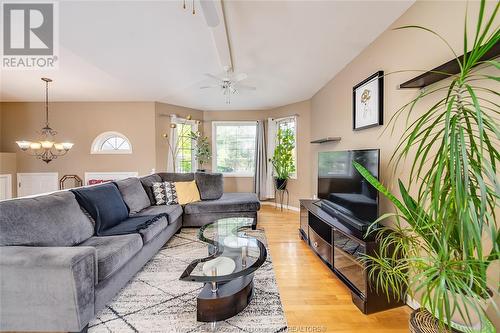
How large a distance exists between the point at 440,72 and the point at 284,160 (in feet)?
13.0

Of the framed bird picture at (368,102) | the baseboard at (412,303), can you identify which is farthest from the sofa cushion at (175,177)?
the baseboard at (412,303)

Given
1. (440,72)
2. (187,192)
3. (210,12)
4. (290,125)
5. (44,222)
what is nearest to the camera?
(440,72)

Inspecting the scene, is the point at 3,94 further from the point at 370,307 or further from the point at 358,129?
the point at 370,307

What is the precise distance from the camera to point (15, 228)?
1689 mm

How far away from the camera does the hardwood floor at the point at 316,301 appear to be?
1.71 m

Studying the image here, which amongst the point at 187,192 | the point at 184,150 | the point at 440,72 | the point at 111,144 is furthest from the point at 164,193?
the point at 440,72

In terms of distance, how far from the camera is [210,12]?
195 cm

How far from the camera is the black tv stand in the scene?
1.83 metres

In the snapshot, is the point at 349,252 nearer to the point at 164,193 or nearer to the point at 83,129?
the point at 164,193

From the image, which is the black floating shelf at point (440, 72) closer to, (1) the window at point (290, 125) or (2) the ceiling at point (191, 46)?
(2) the ceiling at point (191, 46)

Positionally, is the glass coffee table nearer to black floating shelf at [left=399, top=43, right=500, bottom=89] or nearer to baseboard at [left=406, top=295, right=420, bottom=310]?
baseboard at [left=406, top=295, right=420, bottom=310]

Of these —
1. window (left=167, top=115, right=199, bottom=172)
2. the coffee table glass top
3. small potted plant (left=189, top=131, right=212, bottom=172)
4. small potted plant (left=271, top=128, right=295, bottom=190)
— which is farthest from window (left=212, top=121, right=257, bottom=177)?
the coffee table glass top

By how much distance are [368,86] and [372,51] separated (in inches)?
15.3
